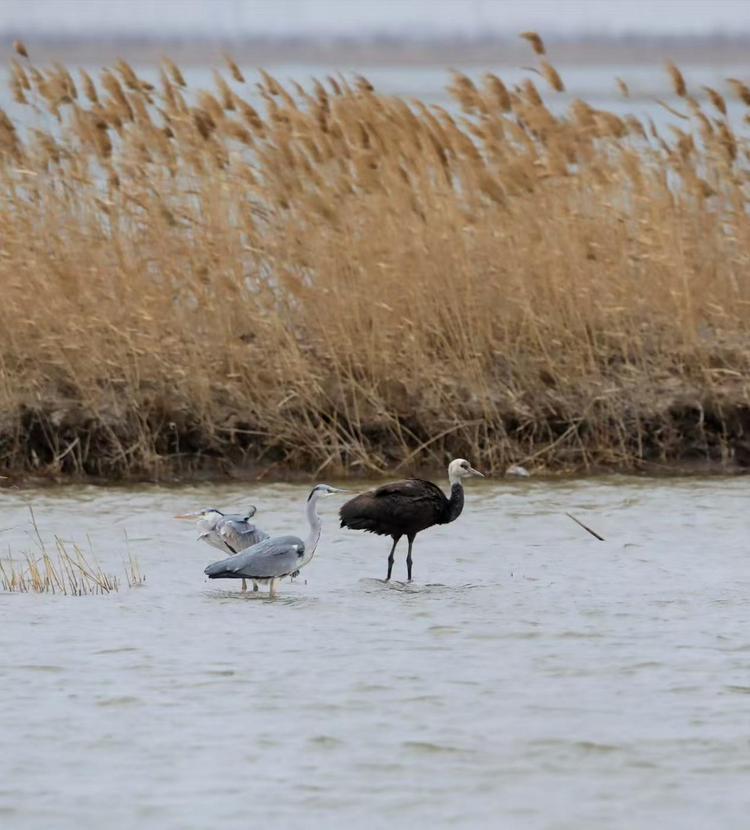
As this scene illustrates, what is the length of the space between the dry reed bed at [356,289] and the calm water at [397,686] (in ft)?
4.32

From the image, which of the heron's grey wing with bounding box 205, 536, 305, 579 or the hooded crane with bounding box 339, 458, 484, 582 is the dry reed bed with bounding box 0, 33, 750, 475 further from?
the heron's grey wing with bounding box 205, 536, 305, 579

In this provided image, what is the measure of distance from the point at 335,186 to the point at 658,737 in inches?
240

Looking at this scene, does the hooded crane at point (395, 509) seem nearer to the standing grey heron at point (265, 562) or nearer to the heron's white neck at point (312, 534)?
the heron's white neck at point (312, 534)

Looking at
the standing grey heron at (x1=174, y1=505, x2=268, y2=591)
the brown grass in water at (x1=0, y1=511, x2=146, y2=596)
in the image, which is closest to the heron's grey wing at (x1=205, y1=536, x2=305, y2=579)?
the standing grey heron at (x1=174, y1=505, x2=268, y2=591)

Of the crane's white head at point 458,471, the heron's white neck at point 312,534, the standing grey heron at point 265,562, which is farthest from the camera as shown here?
the crane's white head at point 458,471

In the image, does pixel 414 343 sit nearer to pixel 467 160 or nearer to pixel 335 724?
pixel 467 160

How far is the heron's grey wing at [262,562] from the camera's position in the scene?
7344mm

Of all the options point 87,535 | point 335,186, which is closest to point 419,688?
point 87,535

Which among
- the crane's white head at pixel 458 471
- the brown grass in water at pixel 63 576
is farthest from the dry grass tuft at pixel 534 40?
the brown grass in water at pixel 63 576

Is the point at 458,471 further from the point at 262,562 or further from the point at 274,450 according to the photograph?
the point at 274,450

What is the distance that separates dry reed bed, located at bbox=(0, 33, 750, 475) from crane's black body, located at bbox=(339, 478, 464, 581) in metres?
2.13

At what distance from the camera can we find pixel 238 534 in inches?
306

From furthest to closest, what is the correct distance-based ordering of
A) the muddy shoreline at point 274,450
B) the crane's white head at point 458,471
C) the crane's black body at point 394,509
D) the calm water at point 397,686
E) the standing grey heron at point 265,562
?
the muddy shoreline at point 274,450, the crane's white head at point 458,471, the crane's black body at point 394,509, the standing grey heron at point 265,562, the calm water at point 397,686

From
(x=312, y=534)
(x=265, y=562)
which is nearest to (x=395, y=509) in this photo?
(x=312, y=534)
